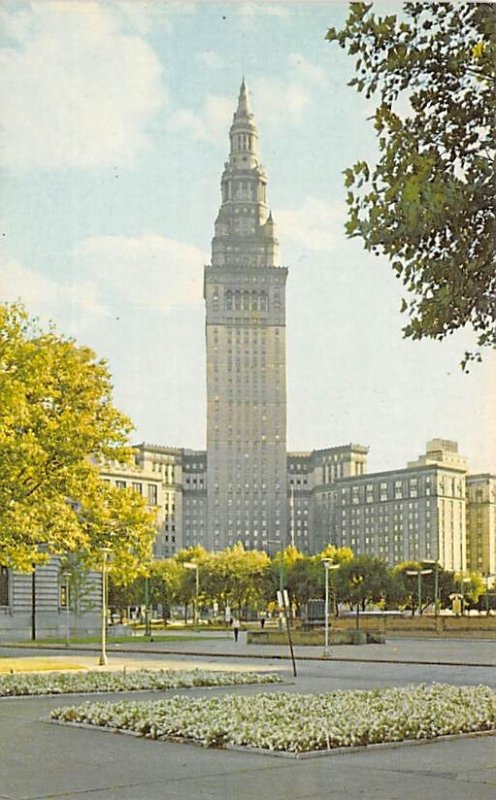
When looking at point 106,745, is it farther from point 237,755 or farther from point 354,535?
point 354,535

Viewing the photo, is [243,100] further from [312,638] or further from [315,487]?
[315,487]

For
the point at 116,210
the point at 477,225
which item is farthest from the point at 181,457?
the point at 477,225

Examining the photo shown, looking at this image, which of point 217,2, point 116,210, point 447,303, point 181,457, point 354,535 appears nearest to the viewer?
point 447,303

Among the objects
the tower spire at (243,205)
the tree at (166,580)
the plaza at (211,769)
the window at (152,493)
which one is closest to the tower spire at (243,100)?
the tower spire at (243,205)

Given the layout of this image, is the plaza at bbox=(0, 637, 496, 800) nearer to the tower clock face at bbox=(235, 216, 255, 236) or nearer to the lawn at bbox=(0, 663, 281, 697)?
the lawn at bbox=(0, 663, 281, 697)

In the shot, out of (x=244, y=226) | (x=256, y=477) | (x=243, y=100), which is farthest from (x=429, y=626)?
(x=243, y=100)

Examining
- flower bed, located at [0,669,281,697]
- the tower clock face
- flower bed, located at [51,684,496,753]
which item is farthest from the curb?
flower bed, located at [51,684,496,753]
